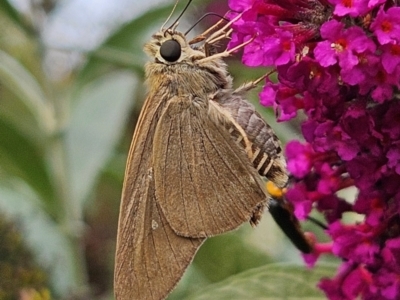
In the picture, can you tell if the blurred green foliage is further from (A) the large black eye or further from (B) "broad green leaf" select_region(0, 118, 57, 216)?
(A) the large black eye

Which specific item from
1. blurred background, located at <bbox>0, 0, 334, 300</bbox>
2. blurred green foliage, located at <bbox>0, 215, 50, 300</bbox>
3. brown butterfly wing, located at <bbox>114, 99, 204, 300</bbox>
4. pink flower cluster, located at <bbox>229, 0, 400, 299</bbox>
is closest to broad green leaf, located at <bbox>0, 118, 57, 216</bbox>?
blurred background, located at <bbox>0, 0, 334, 300</bbox>

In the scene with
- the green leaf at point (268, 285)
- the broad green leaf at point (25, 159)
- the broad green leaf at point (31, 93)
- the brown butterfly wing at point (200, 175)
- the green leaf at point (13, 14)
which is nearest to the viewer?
the brown butterfly wing at point (200, 175)

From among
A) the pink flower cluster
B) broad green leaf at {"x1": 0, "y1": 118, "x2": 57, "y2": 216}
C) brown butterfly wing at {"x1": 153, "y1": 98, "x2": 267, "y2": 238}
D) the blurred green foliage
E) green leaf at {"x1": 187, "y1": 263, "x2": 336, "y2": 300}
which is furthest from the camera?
broad green leaf at {"x1": 0, "y1": 118, "x2": 57, "y2": 216}

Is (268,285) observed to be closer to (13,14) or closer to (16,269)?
(16,269)

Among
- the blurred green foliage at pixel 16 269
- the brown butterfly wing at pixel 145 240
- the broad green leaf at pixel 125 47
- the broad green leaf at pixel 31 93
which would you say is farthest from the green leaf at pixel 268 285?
the broad green leaf at pixel 31 93

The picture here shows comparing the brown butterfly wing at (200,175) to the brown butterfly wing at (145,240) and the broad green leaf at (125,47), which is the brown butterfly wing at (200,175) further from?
the broad green leaf at (125,47)

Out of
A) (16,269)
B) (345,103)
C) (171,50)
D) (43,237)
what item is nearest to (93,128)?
(43,237)

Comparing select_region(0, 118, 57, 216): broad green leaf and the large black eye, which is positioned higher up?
the large black eye
